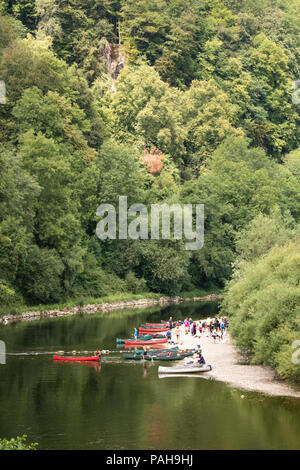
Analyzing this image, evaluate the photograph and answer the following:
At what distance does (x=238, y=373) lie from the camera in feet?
160

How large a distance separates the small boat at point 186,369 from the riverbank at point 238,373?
0.53 m

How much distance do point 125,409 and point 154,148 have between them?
225 ft

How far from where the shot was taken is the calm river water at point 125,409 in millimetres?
34562

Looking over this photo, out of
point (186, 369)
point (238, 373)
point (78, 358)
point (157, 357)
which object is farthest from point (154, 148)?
point (238, 373)

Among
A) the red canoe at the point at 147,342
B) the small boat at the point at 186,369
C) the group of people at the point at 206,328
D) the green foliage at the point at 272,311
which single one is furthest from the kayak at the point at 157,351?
the small boat at the point at 186,369

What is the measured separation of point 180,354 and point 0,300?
20.6 meters

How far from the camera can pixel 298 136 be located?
141 m

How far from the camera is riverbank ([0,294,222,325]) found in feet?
234

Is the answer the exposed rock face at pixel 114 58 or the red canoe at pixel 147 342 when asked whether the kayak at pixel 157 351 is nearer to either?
the red canoe at pixel 147 342

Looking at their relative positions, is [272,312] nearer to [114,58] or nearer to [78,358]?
[78,358]

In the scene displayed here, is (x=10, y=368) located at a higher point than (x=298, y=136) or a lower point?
lower
